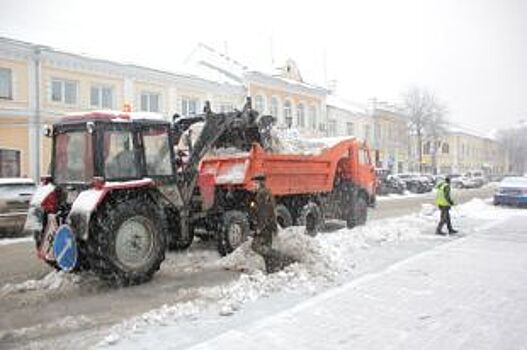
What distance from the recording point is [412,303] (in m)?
8.75

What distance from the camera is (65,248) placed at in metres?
10.1

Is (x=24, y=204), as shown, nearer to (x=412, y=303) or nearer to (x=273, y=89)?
(x=412, y=303)

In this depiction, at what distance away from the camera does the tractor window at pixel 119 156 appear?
1063 cm

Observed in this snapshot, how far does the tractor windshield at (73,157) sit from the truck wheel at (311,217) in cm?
657

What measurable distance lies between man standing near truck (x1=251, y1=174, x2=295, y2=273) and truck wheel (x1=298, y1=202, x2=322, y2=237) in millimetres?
5056

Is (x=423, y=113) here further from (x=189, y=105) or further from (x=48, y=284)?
(x=48, y=284)

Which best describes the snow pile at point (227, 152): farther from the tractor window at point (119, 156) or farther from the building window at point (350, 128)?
the building window at point (350, 128)

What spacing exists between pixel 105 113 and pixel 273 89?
36.2m

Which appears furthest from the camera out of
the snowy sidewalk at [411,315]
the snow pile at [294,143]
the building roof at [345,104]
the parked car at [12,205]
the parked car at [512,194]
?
the building roof at [345,104]

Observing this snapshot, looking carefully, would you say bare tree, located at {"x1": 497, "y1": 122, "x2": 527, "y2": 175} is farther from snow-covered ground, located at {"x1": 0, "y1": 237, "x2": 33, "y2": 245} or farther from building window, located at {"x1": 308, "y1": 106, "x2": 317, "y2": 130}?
snow-covered ground, located at {"x1": 0, "y1": 237, "x2": 33, "y2": 245}

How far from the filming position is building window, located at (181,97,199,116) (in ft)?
126

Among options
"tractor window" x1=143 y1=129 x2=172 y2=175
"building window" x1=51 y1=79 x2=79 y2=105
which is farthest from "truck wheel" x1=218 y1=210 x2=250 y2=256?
"building window" x1=51 y1=79 x2=79 y2=105

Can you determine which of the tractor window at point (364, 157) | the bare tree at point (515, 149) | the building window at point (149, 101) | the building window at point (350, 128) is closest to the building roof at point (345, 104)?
the building window at point (350, 128)

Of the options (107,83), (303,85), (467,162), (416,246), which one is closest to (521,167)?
(467,162)
